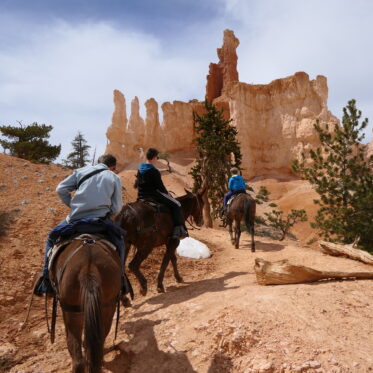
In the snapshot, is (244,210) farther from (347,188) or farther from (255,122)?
(255,122)

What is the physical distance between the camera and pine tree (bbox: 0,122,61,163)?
1176 inches

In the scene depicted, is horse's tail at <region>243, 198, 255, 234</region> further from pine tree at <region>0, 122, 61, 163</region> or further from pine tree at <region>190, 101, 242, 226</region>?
pine tree at <region>0, 122, 61, 163</region>

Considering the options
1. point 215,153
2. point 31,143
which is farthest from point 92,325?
point 31,143

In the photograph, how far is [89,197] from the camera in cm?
410

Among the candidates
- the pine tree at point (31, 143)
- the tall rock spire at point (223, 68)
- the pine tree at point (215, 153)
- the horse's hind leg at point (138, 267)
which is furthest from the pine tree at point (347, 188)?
the tall rock spire at point (223, 68)

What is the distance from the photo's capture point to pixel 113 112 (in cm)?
6025

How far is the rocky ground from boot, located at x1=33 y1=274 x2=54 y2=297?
1.14 meters

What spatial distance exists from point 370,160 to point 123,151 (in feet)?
166

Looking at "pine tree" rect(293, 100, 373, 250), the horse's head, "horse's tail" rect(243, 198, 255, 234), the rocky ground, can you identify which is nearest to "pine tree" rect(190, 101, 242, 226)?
"pine tree" rect(293, 100, 373, 250)

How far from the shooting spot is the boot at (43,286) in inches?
159

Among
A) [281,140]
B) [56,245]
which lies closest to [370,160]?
[56,245]

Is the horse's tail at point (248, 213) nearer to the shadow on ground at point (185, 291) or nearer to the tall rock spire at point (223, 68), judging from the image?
the shadow on ground at point (185, 291)

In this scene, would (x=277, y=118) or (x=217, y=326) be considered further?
(x=277, y=118)

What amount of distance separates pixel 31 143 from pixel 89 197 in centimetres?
3035
